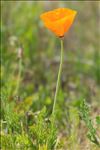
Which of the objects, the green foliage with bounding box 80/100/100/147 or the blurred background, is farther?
the blurred background

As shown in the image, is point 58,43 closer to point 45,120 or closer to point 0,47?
point 0,47

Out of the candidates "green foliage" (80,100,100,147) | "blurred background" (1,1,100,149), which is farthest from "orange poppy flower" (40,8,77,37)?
"blurred background" (1,1,100,149)

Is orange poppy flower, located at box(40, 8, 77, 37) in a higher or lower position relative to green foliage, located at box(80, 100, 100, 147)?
higher

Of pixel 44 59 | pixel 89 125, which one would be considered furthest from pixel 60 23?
pixel 44 59

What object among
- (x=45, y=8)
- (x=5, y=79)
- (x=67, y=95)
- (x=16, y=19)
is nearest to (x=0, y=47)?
(x=5, y=79)

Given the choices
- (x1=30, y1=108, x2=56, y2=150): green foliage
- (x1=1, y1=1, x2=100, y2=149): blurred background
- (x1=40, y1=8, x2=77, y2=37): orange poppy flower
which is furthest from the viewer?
(x1=1, y1=1, x2=100, y2=149): blurred background

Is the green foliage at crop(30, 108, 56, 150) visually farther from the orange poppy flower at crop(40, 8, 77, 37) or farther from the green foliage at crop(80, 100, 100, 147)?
the orange poppy flower at crop(40, 8, 77, 37)

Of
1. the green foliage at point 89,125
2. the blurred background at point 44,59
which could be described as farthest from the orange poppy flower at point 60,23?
the blurred background at point 44,59

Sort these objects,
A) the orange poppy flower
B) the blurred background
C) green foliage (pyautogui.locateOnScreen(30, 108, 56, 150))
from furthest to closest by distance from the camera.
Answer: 1. the blurred background
2. green foliage (pyautogui.locateOnScreen(30, 108, 56, 150))
3. the orange poppy flower

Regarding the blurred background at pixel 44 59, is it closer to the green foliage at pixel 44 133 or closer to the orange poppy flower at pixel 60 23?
the green foliage at pixel 44 133
